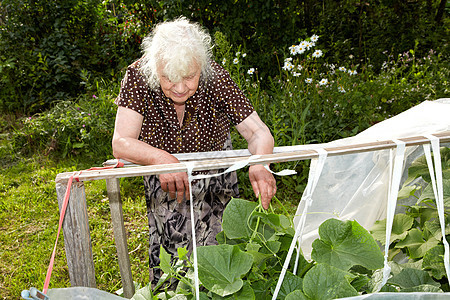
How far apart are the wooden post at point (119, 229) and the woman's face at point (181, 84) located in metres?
0.45

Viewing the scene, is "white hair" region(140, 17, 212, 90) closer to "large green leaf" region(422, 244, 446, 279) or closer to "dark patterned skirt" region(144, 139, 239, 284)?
"dark patterned skirt" region(144, 139, 239, 284)

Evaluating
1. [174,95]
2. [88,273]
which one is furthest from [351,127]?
[88,273]

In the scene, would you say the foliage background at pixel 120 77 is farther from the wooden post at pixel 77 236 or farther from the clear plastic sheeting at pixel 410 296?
the clear plastic sheeting at pixel 410 296

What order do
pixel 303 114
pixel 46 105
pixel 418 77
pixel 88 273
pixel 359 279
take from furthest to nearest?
pixel 46 105 < pixel 418 77 < pixel 303 114 < pixel 88 273 < pixel 359 279

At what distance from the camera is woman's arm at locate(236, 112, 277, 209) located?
1.43 meters

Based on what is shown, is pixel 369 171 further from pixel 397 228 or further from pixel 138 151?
pixel 138 151

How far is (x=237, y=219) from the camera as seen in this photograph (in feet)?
3.18

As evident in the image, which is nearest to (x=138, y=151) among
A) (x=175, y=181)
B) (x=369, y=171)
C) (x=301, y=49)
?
(x=175, y=181)

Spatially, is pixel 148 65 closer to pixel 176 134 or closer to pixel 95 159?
pixel 176 134

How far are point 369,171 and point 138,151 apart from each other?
3.03ft

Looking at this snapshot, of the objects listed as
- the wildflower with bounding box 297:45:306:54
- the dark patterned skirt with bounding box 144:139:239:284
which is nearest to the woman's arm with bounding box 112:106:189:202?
the dark patterned skirt with bounding box 144:139:239:284

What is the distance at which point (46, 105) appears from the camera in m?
4.75

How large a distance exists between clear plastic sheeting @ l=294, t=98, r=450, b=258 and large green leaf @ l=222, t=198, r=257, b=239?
1.86 ft

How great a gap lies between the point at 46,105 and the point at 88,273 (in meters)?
4.18
